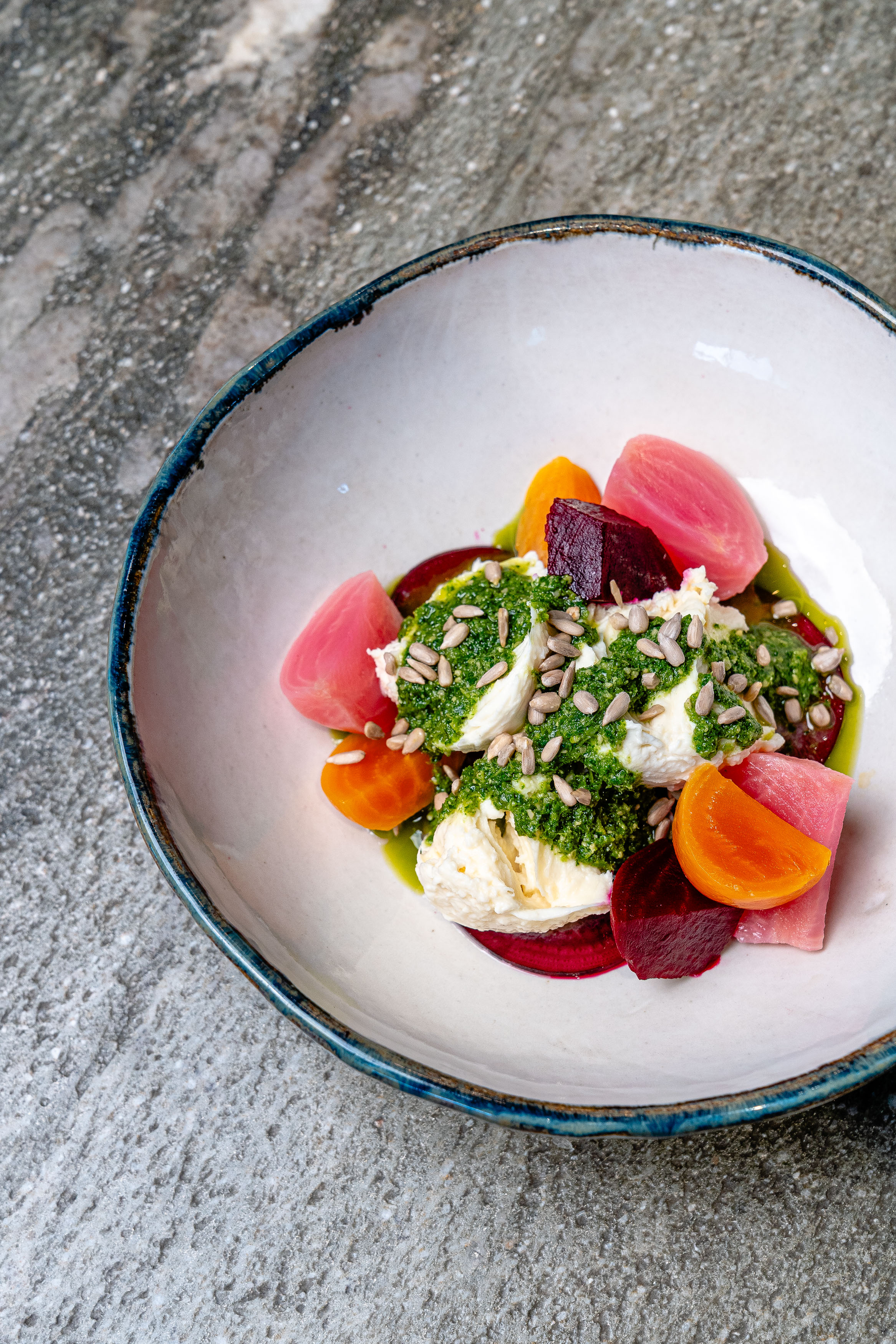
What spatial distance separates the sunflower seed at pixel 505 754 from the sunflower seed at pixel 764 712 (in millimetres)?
491

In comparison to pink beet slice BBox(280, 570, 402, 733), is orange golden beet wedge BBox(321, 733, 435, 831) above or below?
below

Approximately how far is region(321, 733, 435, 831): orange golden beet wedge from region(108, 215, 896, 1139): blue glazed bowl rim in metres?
0.38

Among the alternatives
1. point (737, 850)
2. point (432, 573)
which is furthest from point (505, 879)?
point (432, 573)

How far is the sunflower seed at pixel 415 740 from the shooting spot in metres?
2.00

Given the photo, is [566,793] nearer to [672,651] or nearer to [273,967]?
[672,651]

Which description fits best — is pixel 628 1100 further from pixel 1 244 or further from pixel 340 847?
pixel 1 244

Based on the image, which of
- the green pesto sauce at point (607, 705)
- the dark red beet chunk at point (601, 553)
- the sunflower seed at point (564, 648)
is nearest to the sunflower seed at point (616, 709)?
the green pesto sauce at point (607, 705)

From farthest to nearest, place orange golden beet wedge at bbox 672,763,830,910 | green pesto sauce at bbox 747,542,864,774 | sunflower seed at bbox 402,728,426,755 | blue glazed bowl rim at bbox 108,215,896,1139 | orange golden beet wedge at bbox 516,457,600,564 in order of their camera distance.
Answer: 1. orange golden beet wedge at bbox 516,457,600,564
2. green pesto sauce at bbox 747,542,864,774
3. sunflower seed at bbox 402,728,426,755
4. orange golden beet wedge at bbox 672,763,830,910
5. blue glazed bowl rim at bbox 108,215,896,1139

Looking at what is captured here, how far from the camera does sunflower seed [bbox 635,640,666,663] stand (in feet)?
6.10

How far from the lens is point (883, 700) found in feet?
6.93

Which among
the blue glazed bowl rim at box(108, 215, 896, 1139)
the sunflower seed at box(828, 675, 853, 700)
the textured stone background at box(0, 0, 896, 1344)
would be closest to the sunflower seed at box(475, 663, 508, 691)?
the blue glazed bowl rim at box(108, 215, 896, 1139)

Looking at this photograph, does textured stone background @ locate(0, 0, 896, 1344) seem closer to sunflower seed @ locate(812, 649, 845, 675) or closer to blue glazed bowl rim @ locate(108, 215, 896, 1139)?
blue glazed bowl rim @ locate(108, 215, 896, 1139)

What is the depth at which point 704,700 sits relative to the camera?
6.00 ft

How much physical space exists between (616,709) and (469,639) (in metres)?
0.32
